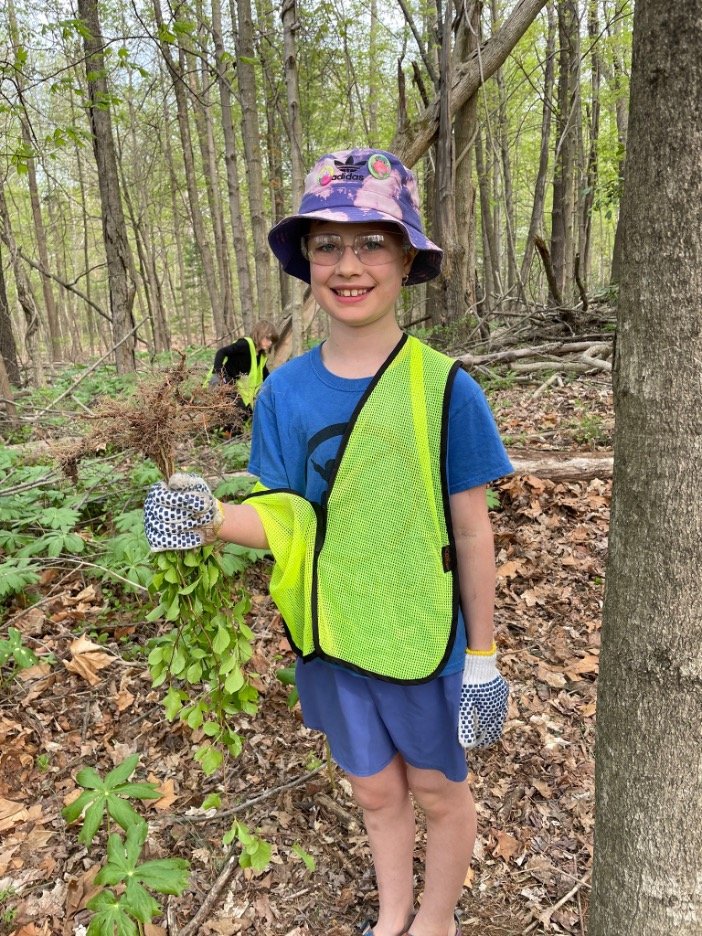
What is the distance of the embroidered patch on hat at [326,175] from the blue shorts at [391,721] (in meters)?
1.23

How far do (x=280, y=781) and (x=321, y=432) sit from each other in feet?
5.71

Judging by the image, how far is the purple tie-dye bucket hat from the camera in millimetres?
1357

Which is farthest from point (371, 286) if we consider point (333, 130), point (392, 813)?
point (333, 130)

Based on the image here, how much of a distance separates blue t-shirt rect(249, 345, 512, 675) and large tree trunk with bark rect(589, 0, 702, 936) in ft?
1.25

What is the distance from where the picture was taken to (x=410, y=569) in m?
1.46

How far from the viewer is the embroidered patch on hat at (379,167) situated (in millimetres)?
1420

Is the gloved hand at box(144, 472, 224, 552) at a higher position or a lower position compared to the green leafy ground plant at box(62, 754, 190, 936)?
higher

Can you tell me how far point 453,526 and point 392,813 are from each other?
0.92 metres

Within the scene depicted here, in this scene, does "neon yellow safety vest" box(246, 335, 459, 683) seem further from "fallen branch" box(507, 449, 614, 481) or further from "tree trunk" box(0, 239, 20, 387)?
"tree trunk" box(0, 239, 20, 387)

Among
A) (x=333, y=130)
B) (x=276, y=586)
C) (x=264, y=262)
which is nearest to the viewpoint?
(x=276, y=586)

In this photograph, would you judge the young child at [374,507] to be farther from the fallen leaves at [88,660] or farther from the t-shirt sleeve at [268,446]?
the fallen leaves at [88,660]

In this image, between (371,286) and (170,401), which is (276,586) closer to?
(170,401)

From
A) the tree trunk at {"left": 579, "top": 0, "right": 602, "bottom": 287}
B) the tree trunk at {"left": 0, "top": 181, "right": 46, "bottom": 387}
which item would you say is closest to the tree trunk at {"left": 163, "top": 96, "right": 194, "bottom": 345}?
the tree trunk at {"left": 0, "top": 181, "right": 46, "bottom": 387}

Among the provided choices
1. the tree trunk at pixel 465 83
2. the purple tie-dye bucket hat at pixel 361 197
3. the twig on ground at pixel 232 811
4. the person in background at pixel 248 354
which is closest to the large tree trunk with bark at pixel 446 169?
the tree trunk at pixel 465 83
